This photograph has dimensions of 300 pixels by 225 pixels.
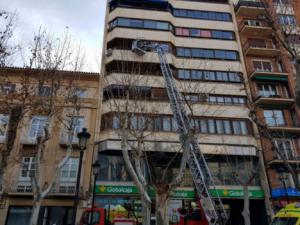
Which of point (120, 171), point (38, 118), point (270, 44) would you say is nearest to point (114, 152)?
point (120, 171)

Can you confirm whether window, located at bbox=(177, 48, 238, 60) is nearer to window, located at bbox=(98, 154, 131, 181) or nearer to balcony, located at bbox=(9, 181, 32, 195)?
window, located at bbox=(98, 154, 131, 181)

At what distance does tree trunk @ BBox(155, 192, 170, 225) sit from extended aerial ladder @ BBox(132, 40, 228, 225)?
2.02 m

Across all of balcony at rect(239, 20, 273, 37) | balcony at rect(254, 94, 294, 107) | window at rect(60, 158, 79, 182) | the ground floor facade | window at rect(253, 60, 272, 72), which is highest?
balcony at rect(239, 20, 273, 37)

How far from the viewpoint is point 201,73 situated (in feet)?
85.7

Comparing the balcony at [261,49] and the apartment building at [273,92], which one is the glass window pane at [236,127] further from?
the balcony at [261,49]

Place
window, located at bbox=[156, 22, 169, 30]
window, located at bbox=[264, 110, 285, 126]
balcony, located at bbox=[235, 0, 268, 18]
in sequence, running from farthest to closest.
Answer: balcony, located at bbox=[235, 0, 268, 18], window, located at bbox=[156, 22, 169, 30], window, located at bbox=[264, 110, 285, 126]

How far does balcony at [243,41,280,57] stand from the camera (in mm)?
27812

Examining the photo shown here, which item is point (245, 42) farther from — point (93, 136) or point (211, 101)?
point (93, 136)

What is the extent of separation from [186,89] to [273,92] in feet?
43.9

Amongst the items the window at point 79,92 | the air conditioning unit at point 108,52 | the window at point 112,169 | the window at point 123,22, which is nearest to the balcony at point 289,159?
the window at point 112,169

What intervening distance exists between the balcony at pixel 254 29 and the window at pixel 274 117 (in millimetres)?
9371

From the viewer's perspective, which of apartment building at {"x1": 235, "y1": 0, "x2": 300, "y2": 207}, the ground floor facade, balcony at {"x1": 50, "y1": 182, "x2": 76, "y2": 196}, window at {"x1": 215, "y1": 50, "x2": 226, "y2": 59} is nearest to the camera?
the ground floor facade

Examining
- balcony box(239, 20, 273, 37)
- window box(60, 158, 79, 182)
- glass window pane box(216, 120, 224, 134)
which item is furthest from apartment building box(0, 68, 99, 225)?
balcony box(239, 20, 273, 37)

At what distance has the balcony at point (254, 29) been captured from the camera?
28938mm
